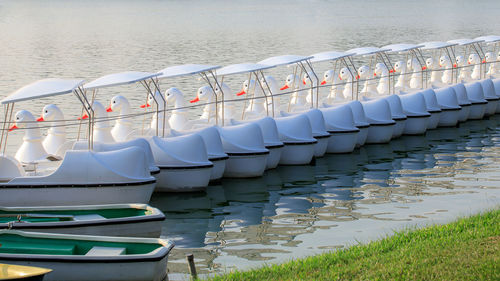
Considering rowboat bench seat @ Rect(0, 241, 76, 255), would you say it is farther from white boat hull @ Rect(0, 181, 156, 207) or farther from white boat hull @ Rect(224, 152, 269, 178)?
white boat hull @ Rect(224, 152, 269, 178)

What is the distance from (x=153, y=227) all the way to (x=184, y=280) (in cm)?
182

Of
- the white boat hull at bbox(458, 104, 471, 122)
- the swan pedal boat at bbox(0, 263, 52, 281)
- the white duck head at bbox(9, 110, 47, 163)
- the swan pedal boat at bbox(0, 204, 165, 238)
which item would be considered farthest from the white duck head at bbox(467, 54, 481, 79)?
the swan pedal boat at bbox(0, 263, 52, 281)

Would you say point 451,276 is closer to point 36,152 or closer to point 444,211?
point 444,211

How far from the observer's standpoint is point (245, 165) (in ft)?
63.6

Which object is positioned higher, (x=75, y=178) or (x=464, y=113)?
(x=75, y=178)

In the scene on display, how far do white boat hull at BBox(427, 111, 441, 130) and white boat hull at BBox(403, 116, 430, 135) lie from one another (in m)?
0.85

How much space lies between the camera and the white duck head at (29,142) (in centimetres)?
1791

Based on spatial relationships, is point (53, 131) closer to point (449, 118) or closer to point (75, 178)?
point (75, 178)

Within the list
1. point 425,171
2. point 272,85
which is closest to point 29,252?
point 425,171

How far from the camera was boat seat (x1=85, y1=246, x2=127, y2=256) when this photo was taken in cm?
1155

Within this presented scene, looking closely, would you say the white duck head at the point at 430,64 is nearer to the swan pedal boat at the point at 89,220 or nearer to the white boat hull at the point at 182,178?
the white boat hull at the point at 182,178

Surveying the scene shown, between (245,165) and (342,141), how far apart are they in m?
→ 4.24

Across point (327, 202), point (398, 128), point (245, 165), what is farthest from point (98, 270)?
point (398, 128)

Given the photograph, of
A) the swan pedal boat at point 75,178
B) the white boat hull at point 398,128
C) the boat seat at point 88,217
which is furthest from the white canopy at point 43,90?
the white boat hull at point 398,128
